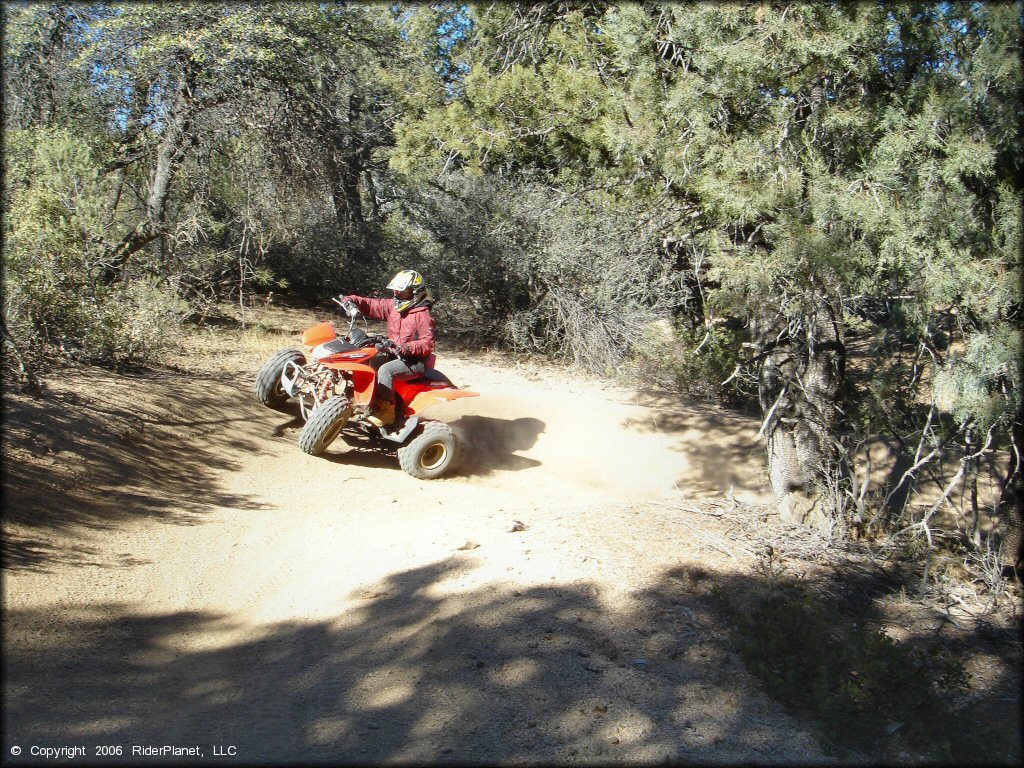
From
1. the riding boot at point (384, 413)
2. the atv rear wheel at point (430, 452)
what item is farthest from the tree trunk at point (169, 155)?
the atv rear wheel at point (430, 452)

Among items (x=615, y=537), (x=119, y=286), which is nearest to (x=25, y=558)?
(x=615, y=537)

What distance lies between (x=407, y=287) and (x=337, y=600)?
3936mm

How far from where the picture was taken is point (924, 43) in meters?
6.61

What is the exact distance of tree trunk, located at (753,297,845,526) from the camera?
25.9 feet

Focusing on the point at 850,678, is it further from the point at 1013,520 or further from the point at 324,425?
the point at 324,425

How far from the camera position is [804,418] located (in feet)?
26.1

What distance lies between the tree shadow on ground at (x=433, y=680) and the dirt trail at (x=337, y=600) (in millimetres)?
16

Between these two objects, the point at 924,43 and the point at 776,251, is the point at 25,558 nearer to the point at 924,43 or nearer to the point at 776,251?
the point at 776,251

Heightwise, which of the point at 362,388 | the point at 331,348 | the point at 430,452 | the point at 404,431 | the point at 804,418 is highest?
the point at 331,348

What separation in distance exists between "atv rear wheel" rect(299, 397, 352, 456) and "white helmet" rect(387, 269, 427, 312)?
1304 mm

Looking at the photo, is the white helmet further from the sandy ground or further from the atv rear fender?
the sandy ground

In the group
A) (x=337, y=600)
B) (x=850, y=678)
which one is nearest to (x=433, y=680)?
(x=337, y=600)

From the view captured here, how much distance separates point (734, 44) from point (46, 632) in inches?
260

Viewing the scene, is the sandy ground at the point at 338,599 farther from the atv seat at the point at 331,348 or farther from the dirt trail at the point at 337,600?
the atv seat at the point at 331,348
